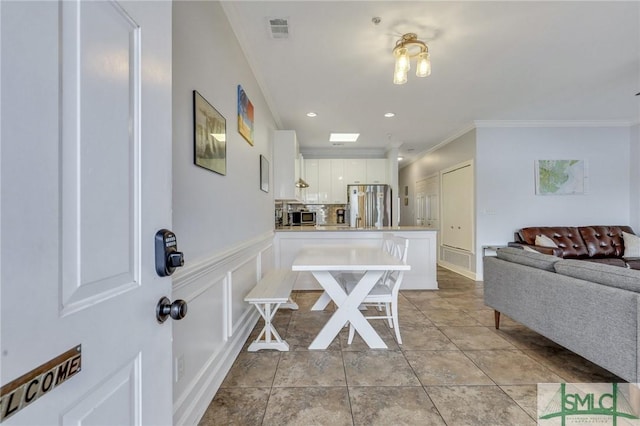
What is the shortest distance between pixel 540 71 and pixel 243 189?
330 centimetres

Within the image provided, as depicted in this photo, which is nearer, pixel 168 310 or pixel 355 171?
pixel 168 310

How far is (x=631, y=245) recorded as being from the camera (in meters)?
4.18

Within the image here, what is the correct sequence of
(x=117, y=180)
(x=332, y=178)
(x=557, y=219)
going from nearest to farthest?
(x=117, y=180) → (x=557, y=219) → (x=332, y=178)

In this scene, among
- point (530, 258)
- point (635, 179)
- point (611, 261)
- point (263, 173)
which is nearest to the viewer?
point (530, 258)

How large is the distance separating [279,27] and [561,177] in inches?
198

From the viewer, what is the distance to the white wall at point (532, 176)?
4762mm

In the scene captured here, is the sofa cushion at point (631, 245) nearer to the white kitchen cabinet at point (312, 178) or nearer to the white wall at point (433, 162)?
the white wall at point (433, 162)

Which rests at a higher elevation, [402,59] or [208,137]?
[402,59]

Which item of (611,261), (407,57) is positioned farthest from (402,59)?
(611,261)

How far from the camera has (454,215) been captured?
5586 millimetres

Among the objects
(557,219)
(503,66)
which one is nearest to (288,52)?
(503,66)

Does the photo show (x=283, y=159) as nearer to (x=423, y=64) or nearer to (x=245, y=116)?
(x=245, y=116)

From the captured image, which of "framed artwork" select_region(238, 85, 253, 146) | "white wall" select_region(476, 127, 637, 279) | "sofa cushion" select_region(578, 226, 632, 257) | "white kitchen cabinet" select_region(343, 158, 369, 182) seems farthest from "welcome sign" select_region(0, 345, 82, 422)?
"white kitchen cabinet" select_region(343, 158, 369, 182)

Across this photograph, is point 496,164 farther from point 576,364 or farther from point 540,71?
point 576,364
